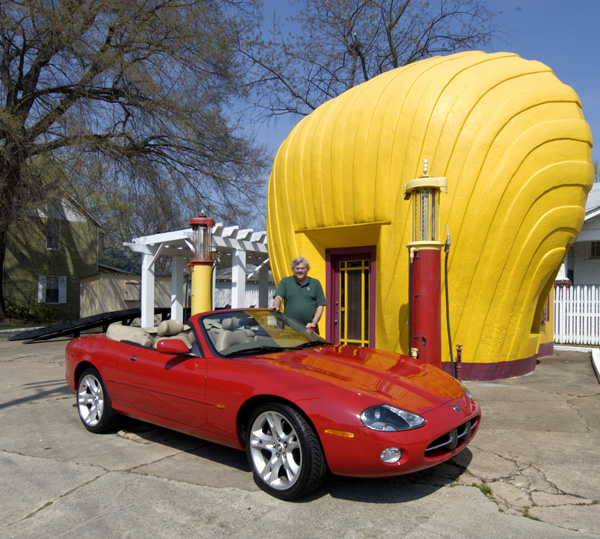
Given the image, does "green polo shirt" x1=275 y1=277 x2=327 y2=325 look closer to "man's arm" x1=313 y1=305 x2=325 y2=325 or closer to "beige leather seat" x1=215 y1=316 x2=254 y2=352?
"man's arm" x1=313 y1=305 x2=325 y2=325

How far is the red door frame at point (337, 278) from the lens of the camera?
8.43 meters

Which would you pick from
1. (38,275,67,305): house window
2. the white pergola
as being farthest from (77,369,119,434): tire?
(38,275,67,305): house window

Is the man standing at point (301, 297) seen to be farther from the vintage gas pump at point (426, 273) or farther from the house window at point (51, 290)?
the house window at point (51, 290)

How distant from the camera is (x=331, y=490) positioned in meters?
3.47

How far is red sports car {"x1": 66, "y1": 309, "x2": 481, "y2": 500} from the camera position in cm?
314

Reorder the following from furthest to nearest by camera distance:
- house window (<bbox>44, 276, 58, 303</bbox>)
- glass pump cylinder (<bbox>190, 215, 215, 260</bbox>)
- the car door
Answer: house window (<bbox>44, 276, 58, 303</bbox>)
glass pump cylinder (<bbox>190, 215, 215, 260</bbox>)
the car door

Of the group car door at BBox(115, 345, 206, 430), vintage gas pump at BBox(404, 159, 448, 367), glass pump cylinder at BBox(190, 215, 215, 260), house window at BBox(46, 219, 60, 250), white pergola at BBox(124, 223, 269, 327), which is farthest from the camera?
house window at BBox(46, 219, 60, 250)

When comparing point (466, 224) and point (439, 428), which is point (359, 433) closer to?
point (439, 428)

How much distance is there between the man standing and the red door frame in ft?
7.71

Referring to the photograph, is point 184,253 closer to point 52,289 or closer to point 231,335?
point 231,335

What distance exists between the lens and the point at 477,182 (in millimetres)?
7059

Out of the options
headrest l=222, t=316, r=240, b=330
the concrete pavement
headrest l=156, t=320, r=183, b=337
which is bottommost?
the concrete pavement

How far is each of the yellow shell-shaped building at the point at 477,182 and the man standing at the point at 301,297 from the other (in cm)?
181

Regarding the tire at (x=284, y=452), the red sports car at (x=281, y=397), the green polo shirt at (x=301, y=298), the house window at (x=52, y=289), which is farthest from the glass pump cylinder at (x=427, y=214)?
the house window at (x=52, y=289)
